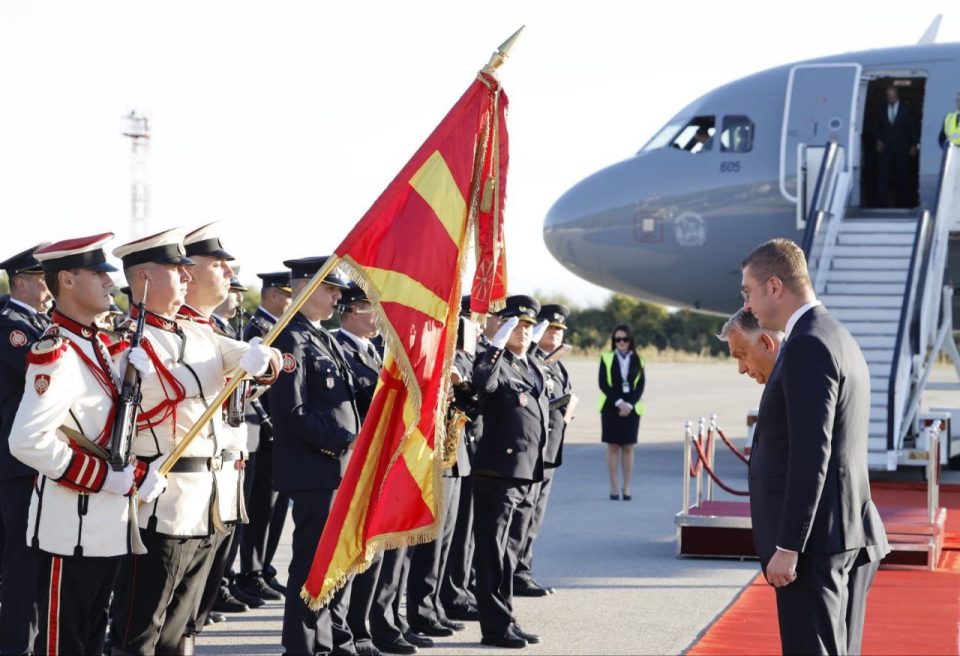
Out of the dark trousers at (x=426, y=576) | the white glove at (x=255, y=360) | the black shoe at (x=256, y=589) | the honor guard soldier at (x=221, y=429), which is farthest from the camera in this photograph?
the black shoe at (x=256, y=589)

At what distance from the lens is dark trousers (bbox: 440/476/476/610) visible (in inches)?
288

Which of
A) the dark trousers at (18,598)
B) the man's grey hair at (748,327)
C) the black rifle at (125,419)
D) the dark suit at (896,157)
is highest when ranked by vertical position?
the dark suit at (896,157)

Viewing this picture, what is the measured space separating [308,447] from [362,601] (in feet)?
3.00

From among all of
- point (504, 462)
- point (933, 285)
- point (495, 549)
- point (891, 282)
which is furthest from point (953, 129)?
point (495, 549)

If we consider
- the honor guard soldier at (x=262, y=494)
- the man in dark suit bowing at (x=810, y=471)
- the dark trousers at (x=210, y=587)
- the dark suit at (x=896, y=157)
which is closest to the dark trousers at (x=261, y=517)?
the honor guard soldier at (x=262, y=494)

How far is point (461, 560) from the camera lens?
7.46 m

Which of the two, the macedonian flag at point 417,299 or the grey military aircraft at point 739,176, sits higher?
the grey military aircraft at point 739,176

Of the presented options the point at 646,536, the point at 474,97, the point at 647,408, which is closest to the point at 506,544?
the point at 474,97

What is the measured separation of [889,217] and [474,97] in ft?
33.1

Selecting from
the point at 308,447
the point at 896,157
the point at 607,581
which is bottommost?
the point at 607,581

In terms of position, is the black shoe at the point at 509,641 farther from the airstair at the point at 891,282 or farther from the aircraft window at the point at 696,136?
the aircraft window at the point at 696,136

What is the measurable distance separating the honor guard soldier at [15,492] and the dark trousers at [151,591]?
0.91m

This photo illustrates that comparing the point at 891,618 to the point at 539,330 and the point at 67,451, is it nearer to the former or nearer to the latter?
the point at 539,330

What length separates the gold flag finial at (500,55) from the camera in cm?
458
